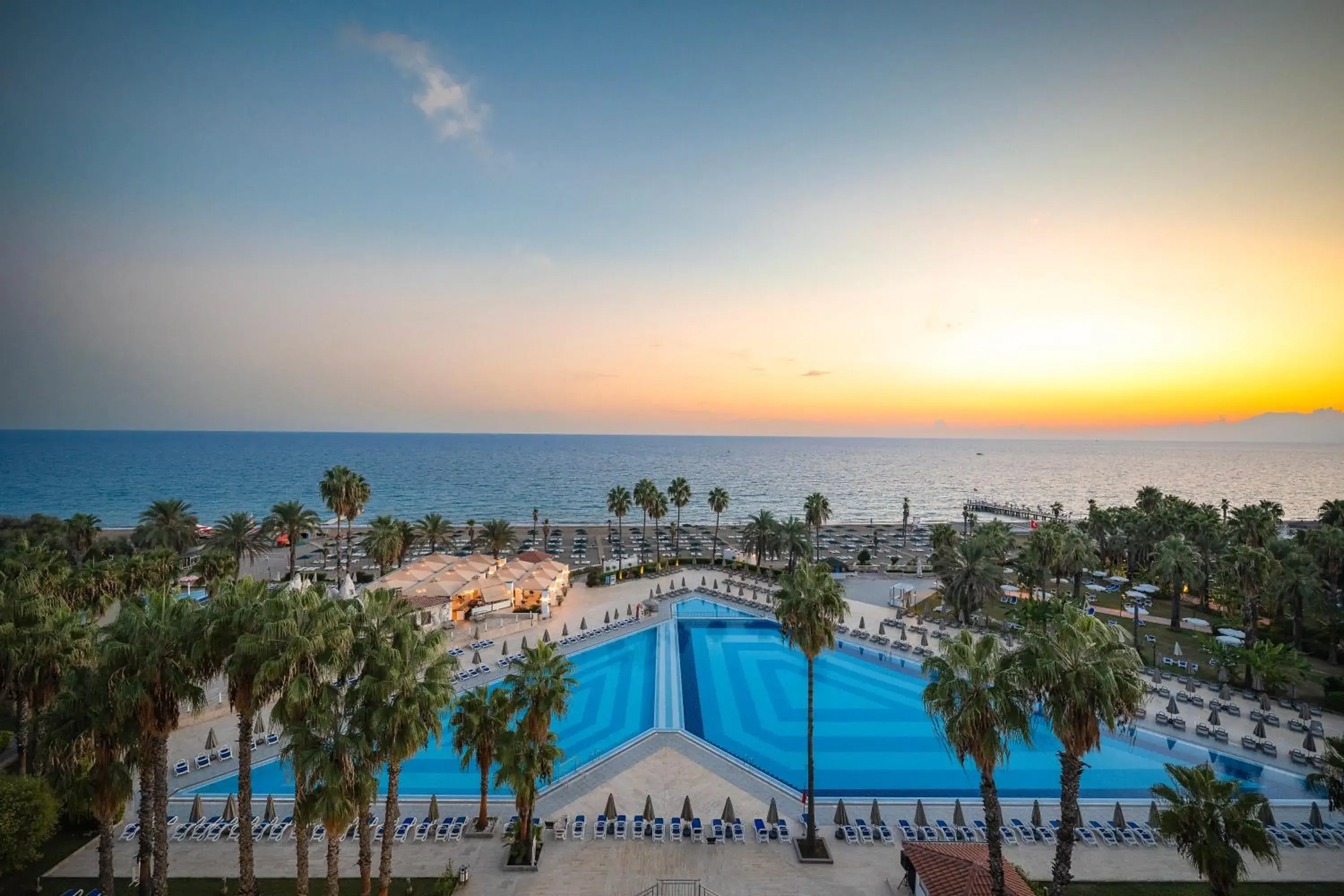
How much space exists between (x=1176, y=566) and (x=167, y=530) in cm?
7617

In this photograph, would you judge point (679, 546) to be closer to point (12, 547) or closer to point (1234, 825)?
point (12, 547)

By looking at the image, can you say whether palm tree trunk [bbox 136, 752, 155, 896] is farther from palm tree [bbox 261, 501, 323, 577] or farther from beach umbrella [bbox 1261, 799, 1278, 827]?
palm tree [bbox 261, 501, 323, 577]

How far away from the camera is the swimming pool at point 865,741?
77.7 feet

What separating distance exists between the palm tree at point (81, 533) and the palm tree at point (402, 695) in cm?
4708

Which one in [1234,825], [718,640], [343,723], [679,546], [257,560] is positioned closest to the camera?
[1234,825]

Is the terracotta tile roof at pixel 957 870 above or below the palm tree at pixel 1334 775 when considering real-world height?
below

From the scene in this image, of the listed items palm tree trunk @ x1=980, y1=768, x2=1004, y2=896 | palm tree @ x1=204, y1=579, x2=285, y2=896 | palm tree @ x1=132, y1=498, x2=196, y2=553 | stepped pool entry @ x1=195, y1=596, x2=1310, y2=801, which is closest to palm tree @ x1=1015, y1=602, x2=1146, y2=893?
palm tree trunk @ x1=980, y1=768, x2=1004, y2=896

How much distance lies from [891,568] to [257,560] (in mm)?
68537

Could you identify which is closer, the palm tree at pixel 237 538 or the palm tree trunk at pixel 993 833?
the palm tree trunk at pixel 993 833

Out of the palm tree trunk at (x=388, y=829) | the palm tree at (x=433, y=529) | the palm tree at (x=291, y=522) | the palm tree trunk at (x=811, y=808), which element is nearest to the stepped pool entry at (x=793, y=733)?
the palm tree trunk at (x=811, y=808)

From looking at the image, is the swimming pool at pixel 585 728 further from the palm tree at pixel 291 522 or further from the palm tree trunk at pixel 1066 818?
the palm tree at pixel 291 522

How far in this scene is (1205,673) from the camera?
3353cm

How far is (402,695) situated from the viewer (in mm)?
14086

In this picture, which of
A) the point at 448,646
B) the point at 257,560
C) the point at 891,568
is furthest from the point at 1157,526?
the point at 257,560
